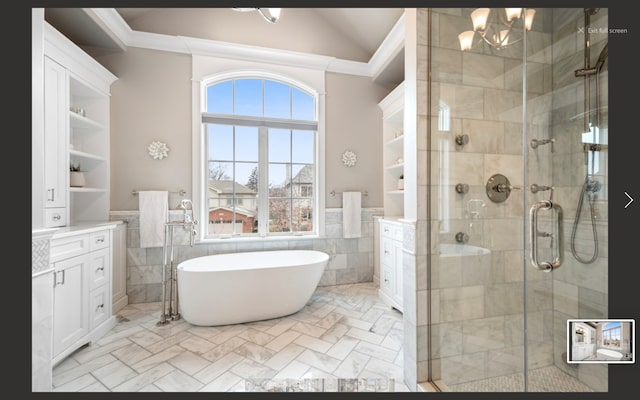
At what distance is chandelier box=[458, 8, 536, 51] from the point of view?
1403 mm

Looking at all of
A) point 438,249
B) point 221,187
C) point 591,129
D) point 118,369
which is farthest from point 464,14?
point 118,369

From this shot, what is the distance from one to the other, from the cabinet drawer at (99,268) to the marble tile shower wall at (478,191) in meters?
2.62

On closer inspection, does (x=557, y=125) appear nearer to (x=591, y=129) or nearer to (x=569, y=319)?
(x=591, y=129)

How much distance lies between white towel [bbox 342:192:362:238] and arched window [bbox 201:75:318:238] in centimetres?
40

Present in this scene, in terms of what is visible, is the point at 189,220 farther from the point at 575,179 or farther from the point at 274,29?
the point at 575,179

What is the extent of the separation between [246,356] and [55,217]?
193cm

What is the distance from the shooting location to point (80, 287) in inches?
78.6

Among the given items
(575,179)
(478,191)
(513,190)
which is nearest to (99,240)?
(478,191)

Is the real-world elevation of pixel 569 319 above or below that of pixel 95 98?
below

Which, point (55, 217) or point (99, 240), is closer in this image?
point (55, 217)

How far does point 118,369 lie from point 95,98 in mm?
2626

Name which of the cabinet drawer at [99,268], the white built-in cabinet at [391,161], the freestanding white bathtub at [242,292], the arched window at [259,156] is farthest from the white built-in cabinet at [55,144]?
the white built-in cabinet at [391,161]

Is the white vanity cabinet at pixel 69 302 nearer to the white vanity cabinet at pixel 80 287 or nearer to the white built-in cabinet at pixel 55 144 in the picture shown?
the white vanity cabinet at pixel 80 287
